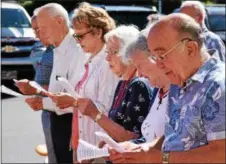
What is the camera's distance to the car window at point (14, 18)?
12.8m

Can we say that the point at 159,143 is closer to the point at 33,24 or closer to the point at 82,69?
the point at 82,69

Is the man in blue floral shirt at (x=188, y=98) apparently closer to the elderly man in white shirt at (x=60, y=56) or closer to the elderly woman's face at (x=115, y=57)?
the elderly woman's face at (x=115, y=57)

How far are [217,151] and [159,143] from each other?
47 cm

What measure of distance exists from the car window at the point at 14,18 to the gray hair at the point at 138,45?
9742 millimetres

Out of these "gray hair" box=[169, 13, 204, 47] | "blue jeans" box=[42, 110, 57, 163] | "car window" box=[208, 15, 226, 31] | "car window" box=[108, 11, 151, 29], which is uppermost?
"gray hair" box=[169, 13, 204, 47]

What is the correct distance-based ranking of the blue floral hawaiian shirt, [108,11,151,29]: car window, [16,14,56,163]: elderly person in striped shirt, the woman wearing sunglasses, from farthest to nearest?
[108,11,151,29]: car window
[16,14,56,163]: elderly person in striped shirt
the woman wearing sunglasses
the blue floral hawaiian shirt

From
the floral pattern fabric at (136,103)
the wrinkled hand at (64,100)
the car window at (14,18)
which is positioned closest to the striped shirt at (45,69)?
the wrinkled hand at (64,100)

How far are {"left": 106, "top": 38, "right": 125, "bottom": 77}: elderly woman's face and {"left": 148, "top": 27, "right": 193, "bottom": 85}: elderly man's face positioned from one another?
108 centimetres

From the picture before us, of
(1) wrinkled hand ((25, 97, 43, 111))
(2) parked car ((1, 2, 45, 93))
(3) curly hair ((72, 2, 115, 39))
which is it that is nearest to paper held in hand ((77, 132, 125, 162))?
(3) curly hair ((72, 2, 115, 39))

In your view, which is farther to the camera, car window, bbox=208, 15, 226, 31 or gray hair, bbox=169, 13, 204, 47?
car window, bbox=208, 15, 226, 31

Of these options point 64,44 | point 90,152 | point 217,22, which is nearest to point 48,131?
point 64,44

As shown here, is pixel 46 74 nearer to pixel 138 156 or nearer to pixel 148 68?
pixel 148 68

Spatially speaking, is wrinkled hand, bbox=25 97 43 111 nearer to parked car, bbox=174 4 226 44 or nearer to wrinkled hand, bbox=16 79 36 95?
wrinkled hand, bbox=16 79 36 95

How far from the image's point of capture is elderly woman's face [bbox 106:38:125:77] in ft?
11.5
